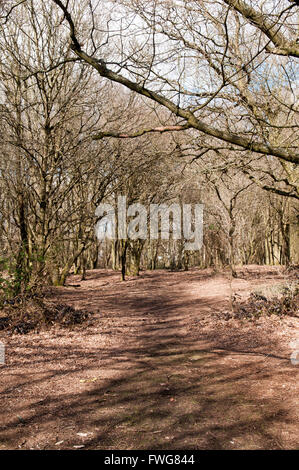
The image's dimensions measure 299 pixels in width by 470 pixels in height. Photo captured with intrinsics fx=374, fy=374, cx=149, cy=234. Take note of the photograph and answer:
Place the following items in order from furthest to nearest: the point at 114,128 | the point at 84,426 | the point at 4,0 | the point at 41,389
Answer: the point at 114,128 → the point at 4,0 → the point at 41,389 → the point at 84,426

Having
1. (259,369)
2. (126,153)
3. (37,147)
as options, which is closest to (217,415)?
(259,369)

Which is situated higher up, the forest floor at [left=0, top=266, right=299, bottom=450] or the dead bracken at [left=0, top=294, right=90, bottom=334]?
the dead bracken at [left=0, top=294, right=90, bottom=334]

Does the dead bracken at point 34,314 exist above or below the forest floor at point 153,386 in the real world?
above

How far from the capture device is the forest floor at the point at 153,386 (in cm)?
324

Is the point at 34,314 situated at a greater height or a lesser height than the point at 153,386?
greater

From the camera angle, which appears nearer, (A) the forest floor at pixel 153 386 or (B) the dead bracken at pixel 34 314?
(A) the forest floor at pixel 153 386

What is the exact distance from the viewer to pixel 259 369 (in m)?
5.04

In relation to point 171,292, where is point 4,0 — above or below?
above

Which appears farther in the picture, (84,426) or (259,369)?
(259,369)

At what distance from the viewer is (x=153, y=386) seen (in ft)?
14.9

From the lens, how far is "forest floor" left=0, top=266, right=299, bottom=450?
324 cm

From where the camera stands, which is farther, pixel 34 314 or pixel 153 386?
pixel 34 314
